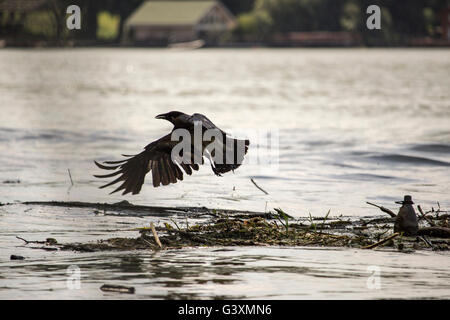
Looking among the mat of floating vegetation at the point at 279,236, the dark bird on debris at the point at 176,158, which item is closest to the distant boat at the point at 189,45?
the mat of floating vegetation at the point at 279,236

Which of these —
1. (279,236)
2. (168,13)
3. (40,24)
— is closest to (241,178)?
(279,236)

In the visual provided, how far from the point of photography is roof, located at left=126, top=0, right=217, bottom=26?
116375 mm

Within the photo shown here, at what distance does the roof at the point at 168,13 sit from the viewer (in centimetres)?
11638

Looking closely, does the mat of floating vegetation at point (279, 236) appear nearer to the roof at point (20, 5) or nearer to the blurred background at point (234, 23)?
the roof at point (20, 5)

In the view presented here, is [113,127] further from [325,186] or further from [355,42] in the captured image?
[355,42]

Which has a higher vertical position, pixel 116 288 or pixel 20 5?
pixel 20 5

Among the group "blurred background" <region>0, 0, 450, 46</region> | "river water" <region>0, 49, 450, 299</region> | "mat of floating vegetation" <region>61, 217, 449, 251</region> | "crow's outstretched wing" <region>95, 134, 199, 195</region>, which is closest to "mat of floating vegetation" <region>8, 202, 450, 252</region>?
"mat of floating vegetation" <region>61, 217, 449, 251</region>

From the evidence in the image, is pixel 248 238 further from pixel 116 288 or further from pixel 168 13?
pixel 168 13

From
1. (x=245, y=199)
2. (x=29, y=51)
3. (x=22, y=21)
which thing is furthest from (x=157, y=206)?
(x=29, y=51)

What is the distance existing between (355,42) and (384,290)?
326ft

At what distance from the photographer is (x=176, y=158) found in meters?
10.2

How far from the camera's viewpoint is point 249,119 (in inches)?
1106

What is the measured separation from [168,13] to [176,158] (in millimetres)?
111586

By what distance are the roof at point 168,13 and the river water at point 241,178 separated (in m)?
73.2
